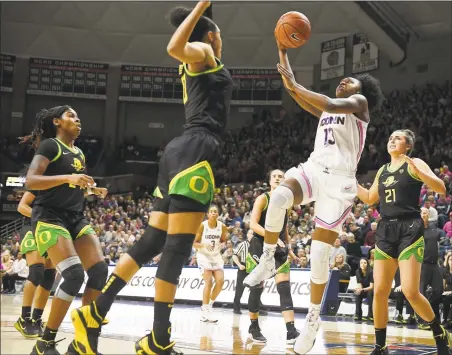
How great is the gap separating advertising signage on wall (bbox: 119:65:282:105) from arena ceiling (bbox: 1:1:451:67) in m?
0.43

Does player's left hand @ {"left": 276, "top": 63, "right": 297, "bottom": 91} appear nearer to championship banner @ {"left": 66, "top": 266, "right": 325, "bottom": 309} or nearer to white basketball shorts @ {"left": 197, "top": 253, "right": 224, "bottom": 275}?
white basketball shorts @ {"left": 197, "top": 253, "right": 224, "bottom": 275}

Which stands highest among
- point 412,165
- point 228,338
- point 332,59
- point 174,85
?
point 332,59

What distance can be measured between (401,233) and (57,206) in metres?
3.24

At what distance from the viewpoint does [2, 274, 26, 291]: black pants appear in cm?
1796

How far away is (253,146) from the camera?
92.8ft

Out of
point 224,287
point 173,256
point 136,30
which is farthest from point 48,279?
point 136,30

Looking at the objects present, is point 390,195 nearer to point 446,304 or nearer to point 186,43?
point 186,43

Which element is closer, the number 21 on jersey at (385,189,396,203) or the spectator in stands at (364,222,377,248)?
the number 21 on jersey at (385,189,396,203)

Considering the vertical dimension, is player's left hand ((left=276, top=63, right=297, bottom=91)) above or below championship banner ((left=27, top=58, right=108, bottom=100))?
below

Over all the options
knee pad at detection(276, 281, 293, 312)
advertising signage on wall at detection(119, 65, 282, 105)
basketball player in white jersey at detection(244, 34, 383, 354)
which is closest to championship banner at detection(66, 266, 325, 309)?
knee pad at detection(276, 281, 293, 312)

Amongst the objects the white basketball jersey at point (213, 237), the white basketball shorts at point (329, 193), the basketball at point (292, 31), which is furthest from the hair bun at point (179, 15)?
the white basketball jersey at point (213, 237)

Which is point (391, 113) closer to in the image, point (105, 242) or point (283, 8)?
point (283, 8)

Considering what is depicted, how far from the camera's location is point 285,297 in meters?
7.31

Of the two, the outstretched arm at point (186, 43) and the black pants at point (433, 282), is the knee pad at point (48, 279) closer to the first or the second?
the outstretched arm at point (186, 43)
